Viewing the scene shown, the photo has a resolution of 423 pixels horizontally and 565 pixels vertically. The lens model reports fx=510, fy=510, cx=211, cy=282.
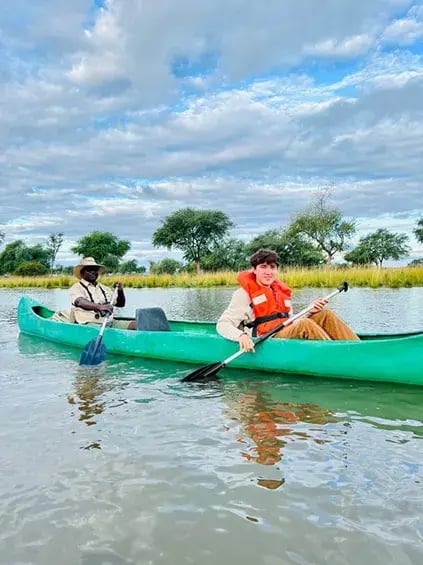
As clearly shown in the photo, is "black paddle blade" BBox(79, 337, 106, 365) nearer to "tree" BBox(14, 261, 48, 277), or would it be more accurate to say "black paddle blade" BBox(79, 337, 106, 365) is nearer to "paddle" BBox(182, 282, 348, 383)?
"paddle" BBox(182, 282, 348, 383)

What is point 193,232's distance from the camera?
3841 centimetres

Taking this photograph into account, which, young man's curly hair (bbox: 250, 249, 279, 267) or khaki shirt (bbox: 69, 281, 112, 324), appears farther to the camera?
khaki shirt (bbox: 69, 281, 112, 324)

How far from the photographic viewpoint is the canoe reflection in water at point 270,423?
2.97m

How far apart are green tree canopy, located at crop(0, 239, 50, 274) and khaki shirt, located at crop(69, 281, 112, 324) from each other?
5052cm

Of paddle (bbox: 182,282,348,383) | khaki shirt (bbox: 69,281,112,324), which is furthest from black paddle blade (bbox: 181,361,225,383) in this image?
khaki shirt (bbox: 69,281,112,324)

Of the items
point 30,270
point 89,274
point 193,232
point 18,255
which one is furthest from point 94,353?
point 18,255

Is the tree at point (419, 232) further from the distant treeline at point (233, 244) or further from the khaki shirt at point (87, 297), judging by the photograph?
the khaki shirt at point (87, 297)

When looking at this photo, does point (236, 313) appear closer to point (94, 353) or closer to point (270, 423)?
point (270, 423)

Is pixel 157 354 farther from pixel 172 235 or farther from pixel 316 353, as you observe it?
pixel 172 235

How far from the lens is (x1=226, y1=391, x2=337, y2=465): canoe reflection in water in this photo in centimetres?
297

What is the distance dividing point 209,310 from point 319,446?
29.8ft

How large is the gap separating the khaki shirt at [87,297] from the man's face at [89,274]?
0.07 m

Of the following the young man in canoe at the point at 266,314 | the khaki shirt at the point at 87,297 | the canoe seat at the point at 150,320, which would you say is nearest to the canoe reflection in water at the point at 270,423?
the young man in canoe at the point at 266,314

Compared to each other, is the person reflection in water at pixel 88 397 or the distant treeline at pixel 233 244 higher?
the distant treeline at pixel 233 244
